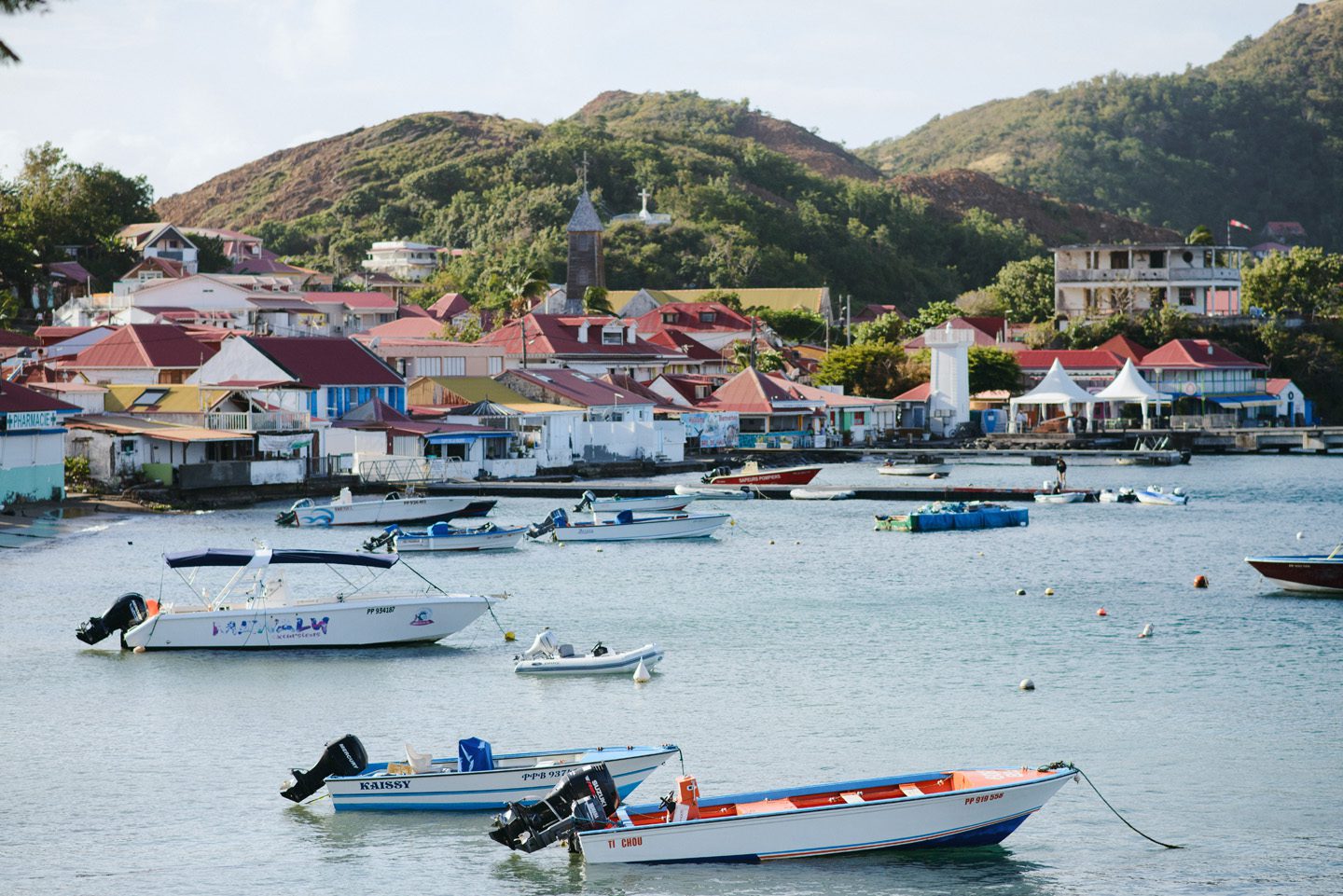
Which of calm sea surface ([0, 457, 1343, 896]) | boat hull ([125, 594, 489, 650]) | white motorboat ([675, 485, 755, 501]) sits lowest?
calm sea surface ([0, 457, 1343, 896])

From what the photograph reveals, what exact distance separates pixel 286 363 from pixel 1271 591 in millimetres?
45444

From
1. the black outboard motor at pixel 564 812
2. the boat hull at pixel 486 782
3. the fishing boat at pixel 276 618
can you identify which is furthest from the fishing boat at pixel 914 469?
the black outboard motor at pixel 564 812

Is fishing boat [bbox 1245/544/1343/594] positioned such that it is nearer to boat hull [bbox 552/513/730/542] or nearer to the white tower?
A: boat hull [bbox 552/513/730/542]

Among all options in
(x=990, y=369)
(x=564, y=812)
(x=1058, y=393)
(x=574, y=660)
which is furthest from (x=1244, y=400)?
(x=564, y=812)

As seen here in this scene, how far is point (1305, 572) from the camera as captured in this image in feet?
137

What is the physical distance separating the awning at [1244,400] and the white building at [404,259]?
272 ft

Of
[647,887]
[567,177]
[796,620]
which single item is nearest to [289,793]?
[647,887]

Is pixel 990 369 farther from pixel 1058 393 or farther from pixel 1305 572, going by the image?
pixel 1305 572

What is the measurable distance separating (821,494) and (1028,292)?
73033 mm

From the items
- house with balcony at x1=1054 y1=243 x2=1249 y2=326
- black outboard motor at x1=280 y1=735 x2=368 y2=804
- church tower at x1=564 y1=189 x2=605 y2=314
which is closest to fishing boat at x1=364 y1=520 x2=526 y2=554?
black outboard motor at x1=280 y1=735 x2=368 y2=804

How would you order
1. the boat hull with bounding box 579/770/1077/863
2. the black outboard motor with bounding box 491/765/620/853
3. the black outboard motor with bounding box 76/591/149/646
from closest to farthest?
the boat hull with bounding box 579/770/1077/863 < the black outboard motor with bounding box 491/765/620/853 < the black outboard motor with bounding box 76/591/149/646

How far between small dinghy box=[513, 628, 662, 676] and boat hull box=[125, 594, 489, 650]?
11.9 feet

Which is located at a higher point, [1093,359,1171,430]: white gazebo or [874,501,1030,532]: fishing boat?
[1093,359,1171,430]: white gazebo

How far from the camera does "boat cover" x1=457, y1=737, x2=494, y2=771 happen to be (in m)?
22.3
